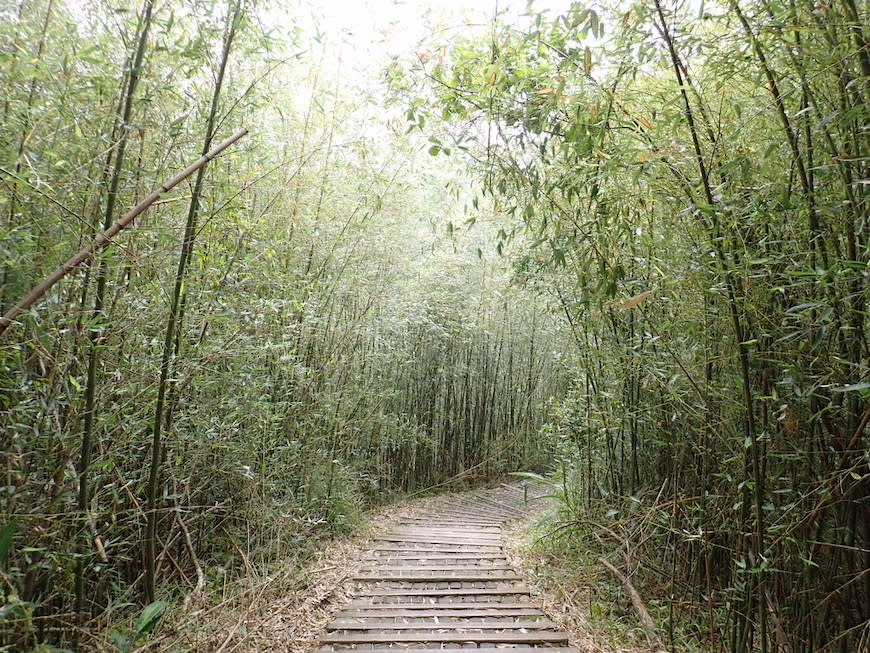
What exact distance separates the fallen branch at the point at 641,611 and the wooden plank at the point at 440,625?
438mm

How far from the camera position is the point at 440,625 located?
2.71 m

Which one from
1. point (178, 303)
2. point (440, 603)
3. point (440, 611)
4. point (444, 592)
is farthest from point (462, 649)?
point (178, 303)

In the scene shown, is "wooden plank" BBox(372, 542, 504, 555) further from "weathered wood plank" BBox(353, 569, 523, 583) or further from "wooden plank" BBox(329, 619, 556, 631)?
"wooden plank" BBox(329, 619, 556, 631)

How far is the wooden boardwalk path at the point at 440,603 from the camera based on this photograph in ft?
8.23

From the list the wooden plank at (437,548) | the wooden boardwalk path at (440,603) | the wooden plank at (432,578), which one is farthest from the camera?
the wooden plank at (437,548)

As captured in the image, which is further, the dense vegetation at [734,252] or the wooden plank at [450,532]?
the wooden plank at [450,532]

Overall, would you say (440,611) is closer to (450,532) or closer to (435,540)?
(435,540)

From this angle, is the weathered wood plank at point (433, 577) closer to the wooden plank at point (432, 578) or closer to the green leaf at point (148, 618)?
the wooden plank at point (432, 578)

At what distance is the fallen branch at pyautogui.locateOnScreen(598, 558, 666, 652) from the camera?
97.9 inches

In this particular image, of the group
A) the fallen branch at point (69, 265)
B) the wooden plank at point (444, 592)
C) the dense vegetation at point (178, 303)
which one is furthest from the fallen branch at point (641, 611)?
the fallen branch at point (69, 265)

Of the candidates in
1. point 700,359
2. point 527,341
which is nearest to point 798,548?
point 700,359

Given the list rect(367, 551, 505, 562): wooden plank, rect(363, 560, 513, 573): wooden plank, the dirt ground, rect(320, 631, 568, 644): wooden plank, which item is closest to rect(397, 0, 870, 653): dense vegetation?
the dirt ground

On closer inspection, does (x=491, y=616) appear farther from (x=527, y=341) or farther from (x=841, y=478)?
(x=527, y=341)

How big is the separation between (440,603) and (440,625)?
350mm
